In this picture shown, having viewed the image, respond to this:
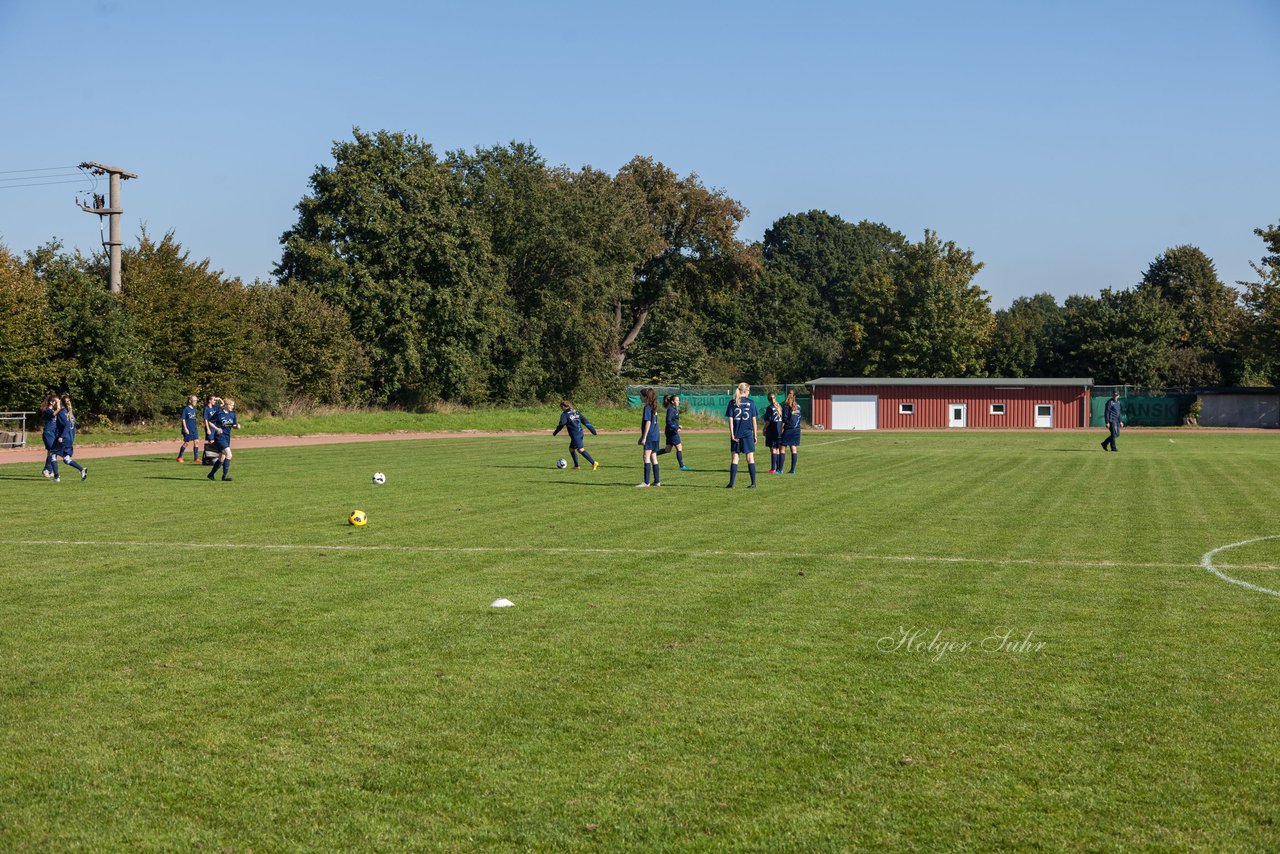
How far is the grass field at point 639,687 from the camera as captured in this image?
5164 millimetres

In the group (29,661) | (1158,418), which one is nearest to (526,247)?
(1158,418)

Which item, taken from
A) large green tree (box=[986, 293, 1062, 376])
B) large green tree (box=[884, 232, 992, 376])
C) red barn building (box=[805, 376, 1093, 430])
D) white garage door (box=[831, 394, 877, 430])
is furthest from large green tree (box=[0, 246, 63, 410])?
large green tree (box=[986, 293, 1062, 376])

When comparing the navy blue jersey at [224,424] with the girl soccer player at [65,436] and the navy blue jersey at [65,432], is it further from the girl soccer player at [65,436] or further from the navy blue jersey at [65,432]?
the navy blue jersey at [65,432]

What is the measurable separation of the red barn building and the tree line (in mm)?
14288

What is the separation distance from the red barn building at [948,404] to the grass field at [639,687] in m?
61.7

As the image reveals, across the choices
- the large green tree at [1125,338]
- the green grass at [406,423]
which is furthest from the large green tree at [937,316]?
the green grass at [406,423]

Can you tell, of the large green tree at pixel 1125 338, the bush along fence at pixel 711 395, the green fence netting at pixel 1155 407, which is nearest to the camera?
the green fence netting at pixel 1155 407

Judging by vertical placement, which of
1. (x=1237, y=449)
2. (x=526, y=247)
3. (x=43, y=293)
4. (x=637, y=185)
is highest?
(x=637, y=185)

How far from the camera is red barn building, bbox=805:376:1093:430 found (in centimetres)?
7588

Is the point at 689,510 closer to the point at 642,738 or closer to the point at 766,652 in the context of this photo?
the point at 766,652

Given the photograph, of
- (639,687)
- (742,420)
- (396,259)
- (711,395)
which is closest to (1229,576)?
(639,687)

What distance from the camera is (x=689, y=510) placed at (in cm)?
1831

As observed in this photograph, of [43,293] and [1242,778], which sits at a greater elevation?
[43,293]

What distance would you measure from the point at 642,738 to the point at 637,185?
90600 mm
